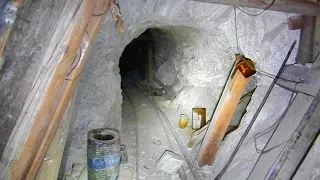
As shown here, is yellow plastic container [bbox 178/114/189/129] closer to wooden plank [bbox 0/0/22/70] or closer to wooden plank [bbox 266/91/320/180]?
wooden plank [bbox 266/91/320/180]

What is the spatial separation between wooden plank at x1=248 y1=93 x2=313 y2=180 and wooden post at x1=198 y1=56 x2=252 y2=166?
78cm

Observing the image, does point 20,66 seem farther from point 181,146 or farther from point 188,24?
point 181,146

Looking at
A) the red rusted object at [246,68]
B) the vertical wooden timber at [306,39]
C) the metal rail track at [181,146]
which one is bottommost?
the metal rail track at [181,146]

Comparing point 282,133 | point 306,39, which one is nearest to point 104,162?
point 282,133

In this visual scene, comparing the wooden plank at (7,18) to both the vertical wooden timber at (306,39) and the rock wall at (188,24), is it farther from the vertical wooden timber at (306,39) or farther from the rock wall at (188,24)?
the vertical wooden timber at (306,39)

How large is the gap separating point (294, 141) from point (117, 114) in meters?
2.70

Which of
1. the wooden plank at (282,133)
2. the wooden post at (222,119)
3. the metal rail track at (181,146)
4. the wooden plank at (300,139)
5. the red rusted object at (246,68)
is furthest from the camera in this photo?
the metal rail track at (181,146)

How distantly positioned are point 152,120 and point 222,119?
2457 mm

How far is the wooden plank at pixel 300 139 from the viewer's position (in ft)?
9.69

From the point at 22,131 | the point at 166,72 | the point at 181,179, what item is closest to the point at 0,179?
the point at 22,131

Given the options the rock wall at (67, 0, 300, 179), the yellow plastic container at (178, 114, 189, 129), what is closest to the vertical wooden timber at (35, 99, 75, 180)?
the rock wall at (67, 0, 300, 179)

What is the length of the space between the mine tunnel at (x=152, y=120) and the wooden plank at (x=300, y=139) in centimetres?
1

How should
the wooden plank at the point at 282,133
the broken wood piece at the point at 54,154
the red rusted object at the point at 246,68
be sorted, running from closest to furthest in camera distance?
the broken wood piece at the point at 54,154 < the wooden plank at the point at 282,133 < the red rusted object at the point at 246,68

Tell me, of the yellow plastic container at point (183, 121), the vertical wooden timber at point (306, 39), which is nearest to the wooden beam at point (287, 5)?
the vertical wooden timber at point (306, 39)
